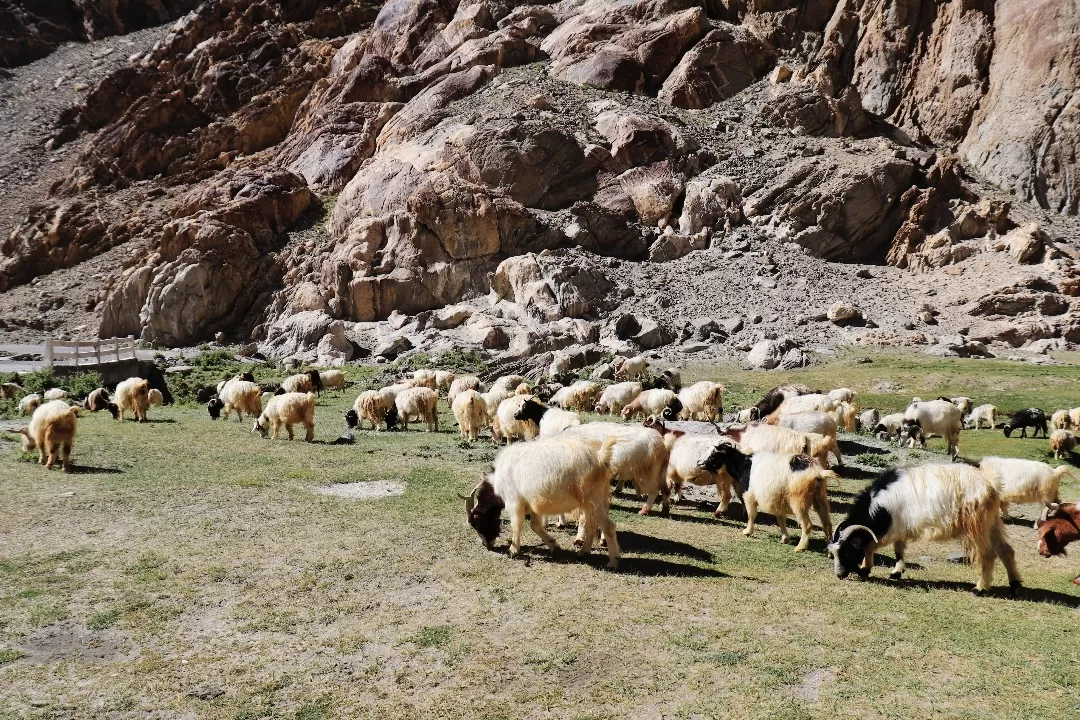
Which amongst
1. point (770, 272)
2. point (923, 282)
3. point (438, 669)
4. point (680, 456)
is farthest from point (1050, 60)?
point (438, 669)

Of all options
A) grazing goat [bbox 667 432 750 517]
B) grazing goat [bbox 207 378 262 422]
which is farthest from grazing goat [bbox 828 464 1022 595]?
grazing goat [bbox 207 378 262 422]

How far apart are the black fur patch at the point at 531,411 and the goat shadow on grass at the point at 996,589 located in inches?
333

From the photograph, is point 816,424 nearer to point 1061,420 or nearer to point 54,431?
point 1061,420

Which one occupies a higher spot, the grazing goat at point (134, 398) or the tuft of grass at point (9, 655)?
the grazing goat at point (134, 398)

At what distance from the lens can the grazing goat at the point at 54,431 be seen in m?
14.2

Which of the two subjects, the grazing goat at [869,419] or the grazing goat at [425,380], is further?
the grazing goat at [425,380]

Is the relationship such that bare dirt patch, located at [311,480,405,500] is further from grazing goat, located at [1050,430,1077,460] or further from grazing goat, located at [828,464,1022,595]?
grazing goat, located at [1050,430,1077,460]

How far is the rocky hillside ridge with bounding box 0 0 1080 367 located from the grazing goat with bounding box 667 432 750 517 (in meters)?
28.2

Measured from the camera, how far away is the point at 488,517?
994 cm

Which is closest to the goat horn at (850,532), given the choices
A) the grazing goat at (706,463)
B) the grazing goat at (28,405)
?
the grazing goat at (706,463)

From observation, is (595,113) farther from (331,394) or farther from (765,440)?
(765,440)

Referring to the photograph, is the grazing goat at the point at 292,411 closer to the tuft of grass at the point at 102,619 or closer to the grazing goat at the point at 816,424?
the tuft of grass at the point at 102,619

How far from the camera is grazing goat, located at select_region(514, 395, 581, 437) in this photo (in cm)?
1488

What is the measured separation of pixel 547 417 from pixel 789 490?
20.2 ft
